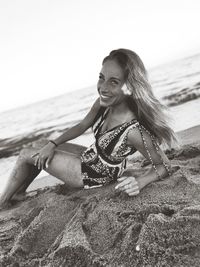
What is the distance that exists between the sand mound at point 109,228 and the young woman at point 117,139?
0.15m

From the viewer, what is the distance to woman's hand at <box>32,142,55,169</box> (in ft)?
9.75

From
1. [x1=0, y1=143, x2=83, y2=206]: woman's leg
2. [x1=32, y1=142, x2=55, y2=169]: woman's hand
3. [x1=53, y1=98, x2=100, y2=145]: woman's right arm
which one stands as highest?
[x1=53, y1=98, x2=100, y2=145]: woman's right arm

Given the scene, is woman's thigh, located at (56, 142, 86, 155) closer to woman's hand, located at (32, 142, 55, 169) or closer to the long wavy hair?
woman's hand, located at (32, 142, 55, 169)

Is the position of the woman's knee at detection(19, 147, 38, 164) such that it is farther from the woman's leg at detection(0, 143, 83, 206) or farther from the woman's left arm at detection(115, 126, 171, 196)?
the woman's left arm at detection(115, 126, 171, 196)

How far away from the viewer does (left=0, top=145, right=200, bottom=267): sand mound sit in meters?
1.90

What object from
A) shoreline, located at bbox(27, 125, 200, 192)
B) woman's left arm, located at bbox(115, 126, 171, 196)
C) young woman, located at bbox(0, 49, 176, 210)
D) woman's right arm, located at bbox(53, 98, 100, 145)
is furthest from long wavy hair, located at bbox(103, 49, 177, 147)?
shoreline, located at bbox(27, 125, 200, 192)

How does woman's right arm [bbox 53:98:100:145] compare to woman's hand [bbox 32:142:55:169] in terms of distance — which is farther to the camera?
woman's right arm [bbox 53:98:100:145]

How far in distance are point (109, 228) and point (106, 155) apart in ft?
2.32

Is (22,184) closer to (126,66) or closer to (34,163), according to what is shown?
(34,163)

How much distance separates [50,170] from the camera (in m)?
3.10

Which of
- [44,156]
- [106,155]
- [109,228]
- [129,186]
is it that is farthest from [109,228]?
[44,156]

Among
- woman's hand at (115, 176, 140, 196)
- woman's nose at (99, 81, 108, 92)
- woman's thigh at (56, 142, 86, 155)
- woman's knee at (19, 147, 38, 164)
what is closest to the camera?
woman's hand at (115, 176, 140, 196)

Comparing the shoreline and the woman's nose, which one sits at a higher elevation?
the woman's nose

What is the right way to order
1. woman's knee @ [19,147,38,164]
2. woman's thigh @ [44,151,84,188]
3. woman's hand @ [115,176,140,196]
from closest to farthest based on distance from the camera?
woman's hand @ [115,176,140,196], woman's thigh @ [44,151,84,188], woman's knee @ [19,147,38,164]
